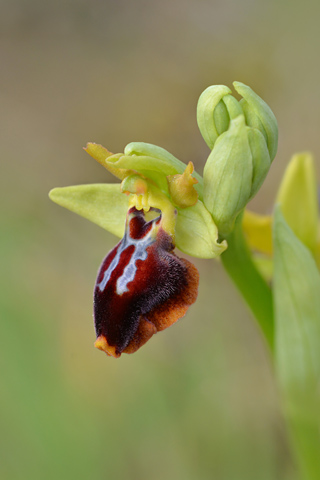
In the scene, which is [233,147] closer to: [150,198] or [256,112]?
[256,112]

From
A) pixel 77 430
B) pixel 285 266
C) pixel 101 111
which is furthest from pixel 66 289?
pixel 285 266

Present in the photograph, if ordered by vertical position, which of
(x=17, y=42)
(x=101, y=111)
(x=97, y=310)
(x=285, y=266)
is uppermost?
(x=17, y=42)

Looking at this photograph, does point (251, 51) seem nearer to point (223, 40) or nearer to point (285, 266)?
point (223, 40)

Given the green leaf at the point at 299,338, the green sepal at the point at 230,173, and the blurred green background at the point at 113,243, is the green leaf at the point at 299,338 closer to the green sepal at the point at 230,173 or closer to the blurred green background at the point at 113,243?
the green sepal at the point at 230,173

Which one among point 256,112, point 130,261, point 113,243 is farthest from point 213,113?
point 113,243

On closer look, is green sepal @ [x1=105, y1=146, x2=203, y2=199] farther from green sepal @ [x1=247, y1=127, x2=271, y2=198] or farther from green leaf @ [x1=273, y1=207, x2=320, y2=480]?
green leaf @ [x1=273, y1=207, x2=320, y2=480]
